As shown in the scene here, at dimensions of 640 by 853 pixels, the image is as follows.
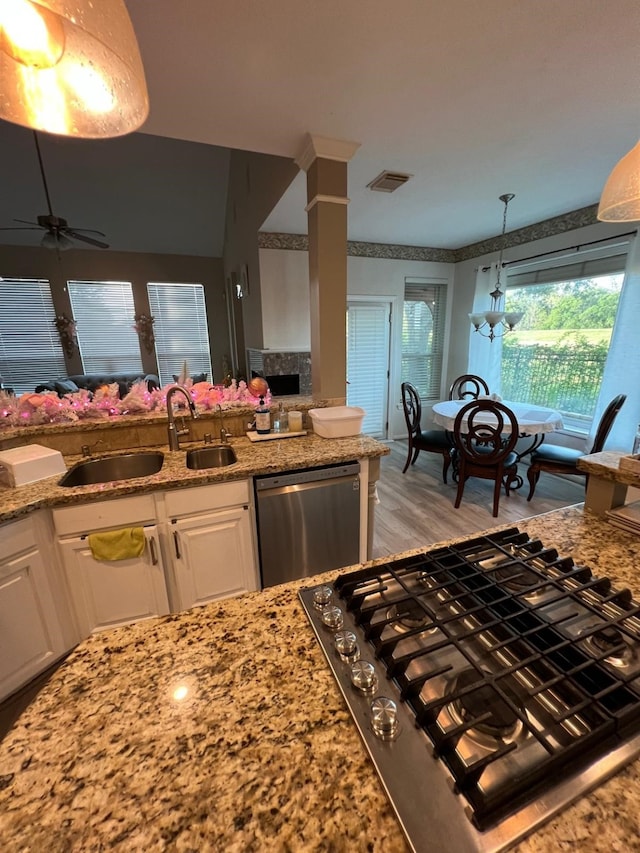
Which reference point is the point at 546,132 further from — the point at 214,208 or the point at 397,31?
the point at 214,208

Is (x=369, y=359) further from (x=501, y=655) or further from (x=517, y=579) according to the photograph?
(x=501, y=655)

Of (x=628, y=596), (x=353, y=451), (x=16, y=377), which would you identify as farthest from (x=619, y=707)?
(x=16, y=377)

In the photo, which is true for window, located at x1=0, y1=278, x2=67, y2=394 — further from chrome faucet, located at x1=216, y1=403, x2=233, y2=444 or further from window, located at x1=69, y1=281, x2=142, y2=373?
chrome faucet, located at x1=216, y1=403, x2=233, y2=444

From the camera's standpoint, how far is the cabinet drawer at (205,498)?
1.65 m

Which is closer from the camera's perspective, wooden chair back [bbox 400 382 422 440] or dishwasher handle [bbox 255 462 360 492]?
dishwasher handle [bbox 255 462 360 492]

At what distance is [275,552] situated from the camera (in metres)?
1.86

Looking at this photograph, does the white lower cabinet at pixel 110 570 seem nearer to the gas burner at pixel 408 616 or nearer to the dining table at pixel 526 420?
the gas burner at pixel 408 616

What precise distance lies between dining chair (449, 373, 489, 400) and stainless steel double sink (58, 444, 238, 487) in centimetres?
313

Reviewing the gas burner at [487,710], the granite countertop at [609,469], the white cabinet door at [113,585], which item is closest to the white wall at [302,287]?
the white cabinet door at [113,585]

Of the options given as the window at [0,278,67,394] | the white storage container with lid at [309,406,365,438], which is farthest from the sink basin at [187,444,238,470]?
the window at [0,278,67,394]

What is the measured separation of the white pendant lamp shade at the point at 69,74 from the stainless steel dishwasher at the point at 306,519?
137cm

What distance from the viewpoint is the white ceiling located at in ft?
4.47

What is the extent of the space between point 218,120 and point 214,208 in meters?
4.26

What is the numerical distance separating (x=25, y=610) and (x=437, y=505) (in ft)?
9.48
